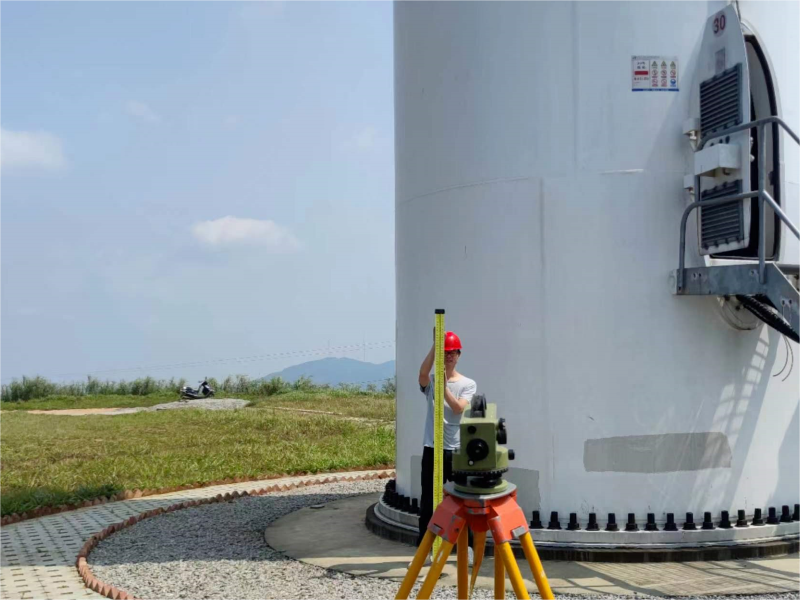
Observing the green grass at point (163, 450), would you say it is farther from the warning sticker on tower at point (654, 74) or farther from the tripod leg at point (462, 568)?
the warning sticker on tower at point (654, 74)

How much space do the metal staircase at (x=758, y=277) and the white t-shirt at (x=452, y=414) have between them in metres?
2.17

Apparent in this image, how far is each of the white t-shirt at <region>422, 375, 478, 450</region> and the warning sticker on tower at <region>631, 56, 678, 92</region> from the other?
10.0ft

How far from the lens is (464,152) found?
7.79m

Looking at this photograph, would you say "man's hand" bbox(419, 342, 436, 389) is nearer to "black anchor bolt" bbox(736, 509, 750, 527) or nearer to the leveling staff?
the leveling staff

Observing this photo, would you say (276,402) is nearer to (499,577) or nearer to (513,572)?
(499,577)

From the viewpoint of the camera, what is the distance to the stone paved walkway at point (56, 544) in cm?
666

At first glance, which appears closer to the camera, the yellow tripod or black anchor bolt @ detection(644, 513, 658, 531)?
the yellow tripod

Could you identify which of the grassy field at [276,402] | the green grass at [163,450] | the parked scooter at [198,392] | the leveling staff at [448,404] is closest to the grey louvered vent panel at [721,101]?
the leveling staff at [448,404]

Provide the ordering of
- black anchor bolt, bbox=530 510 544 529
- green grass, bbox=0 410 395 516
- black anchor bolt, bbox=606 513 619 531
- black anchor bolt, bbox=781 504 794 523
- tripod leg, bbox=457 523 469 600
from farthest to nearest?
green grass, bbox=0 410 395 516 → black anchor bolt, bbox=781 504 794 523 → black anchor bolt, bbox=530 510 544 529 → black anchor bolt, bbox=606 513 619 531 → tripod leg, bbox=457 523 469 600

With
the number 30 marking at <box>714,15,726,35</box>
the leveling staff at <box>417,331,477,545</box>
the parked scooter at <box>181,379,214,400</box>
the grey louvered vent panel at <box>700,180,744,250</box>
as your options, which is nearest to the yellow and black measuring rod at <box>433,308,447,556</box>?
the leveling staff at <box>417,331,477,545</box>

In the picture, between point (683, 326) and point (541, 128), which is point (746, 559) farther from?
point (541, 128)

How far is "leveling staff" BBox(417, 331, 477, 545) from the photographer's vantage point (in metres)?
6.23

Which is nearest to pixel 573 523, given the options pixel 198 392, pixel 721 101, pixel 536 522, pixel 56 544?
pixel 536 522

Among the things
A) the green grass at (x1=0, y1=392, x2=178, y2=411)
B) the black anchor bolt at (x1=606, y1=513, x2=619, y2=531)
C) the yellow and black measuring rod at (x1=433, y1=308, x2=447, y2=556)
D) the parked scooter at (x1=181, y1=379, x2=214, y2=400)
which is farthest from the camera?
the parked scooter at (x1=181, y1=379, x2=214, y2=400)
